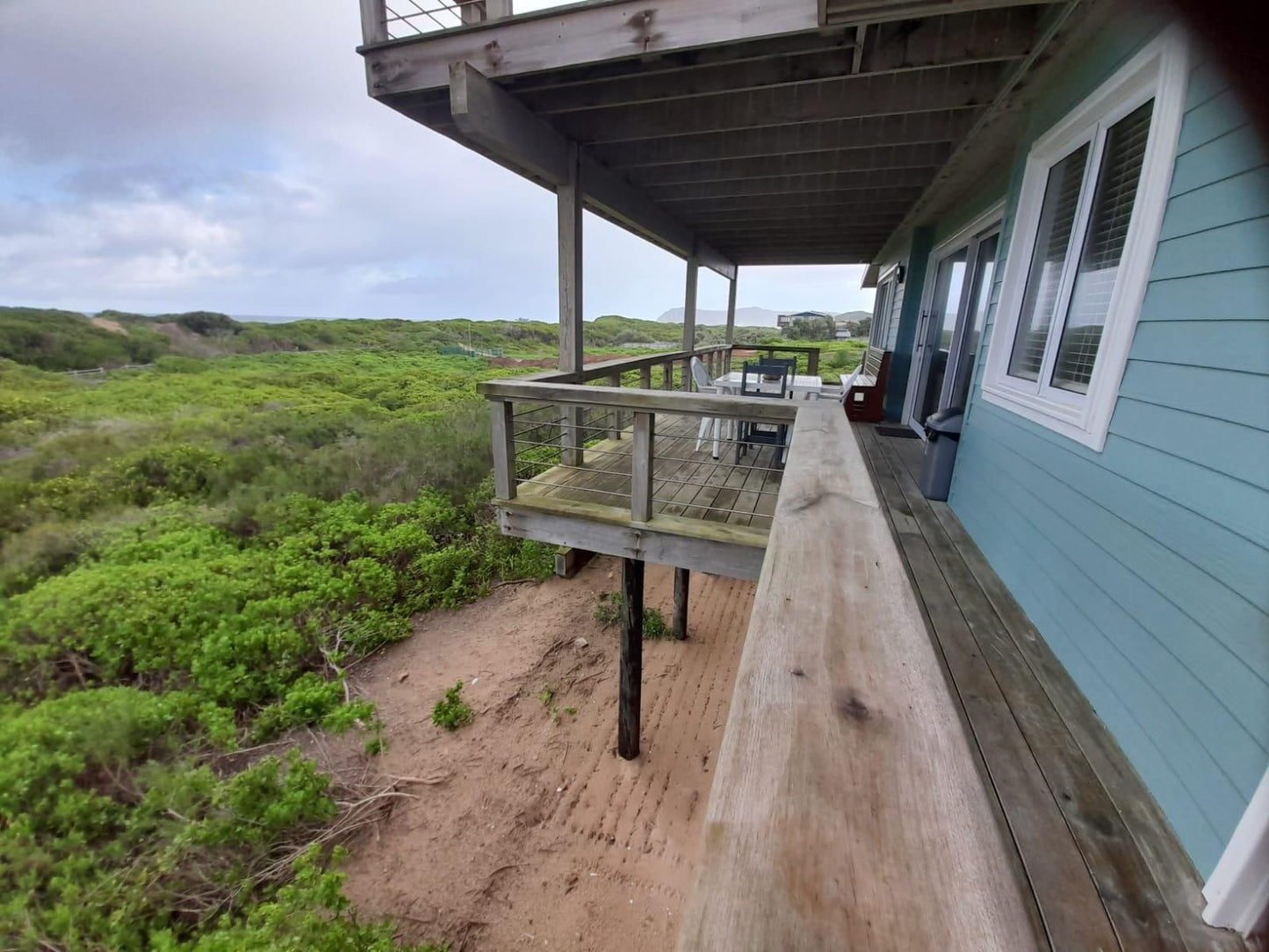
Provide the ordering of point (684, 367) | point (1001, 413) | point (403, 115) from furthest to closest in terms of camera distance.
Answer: point (684, 367), point (403, 115), point (1001, 413)

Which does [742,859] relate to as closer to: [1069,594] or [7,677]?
[1069,594]

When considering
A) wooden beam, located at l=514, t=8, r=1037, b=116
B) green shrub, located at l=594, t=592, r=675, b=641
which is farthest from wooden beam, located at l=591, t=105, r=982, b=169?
green shrub, located at l=594, t=592, r=675, b=641

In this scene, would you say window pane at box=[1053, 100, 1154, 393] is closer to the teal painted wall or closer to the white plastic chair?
the white plastic chair

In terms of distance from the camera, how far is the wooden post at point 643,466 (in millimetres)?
2598

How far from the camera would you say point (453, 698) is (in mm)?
3936

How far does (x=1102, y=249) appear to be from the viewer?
1.94 metres

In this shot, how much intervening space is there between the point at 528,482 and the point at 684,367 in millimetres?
3904

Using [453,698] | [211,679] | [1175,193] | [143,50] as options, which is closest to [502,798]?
[453,698]

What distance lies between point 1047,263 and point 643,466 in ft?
7.38

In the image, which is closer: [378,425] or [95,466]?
[95,466]

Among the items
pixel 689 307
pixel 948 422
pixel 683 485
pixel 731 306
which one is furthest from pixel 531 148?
pixel 731 306

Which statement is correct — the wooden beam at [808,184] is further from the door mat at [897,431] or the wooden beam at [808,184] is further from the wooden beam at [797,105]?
the door mat at [897,431]

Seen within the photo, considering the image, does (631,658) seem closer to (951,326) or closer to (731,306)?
(951,326)

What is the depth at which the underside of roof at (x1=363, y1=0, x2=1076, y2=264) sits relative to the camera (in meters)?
2.22
